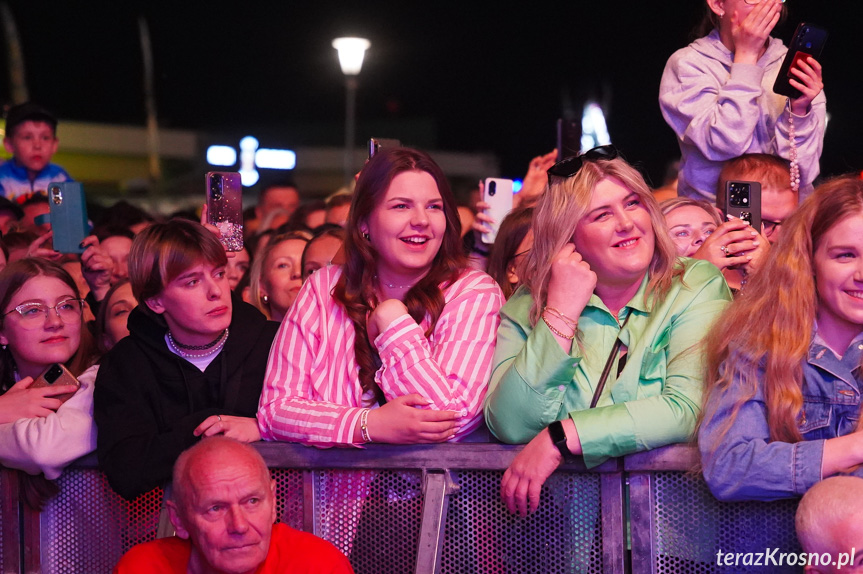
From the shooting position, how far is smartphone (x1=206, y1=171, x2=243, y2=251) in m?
3.89

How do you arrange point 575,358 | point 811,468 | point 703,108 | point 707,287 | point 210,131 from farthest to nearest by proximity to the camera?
point 210,131, point 703,108, point 707,287, point 575,358, point 811,468

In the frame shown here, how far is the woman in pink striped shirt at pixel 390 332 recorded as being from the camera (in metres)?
2.93

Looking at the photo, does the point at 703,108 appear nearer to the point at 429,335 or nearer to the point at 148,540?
the point at 429,335

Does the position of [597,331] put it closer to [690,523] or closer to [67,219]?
[690,523]

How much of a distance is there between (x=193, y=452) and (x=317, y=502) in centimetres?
39

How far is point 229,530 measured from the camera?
9.18ft

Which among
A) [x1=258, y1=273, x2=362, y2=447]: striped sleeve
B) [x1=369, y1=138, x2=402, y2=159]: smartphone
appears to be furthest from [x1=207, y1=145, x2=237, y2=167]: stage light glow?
[x1=258, y1=273, x2=362, y2=447]: striped sleeve

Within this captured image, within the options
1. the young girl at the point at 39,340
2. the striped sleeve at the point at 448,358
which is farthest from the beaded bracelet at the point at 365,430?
the young girl at the point at 39,340

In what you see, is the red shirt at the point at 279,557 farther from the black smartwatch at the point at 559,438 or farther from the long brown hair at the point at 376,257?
the black smartwatch at the point at 559,438

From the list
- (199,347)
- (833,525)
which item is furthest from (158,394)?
(833,525)

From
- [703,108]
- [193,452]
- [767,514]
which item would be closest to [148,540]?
[193,452]

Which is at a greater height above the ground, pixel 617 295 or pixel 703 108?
pixel 703 108

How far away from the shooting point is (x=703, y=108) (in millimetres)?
4035

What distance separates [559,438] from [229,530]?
0.95 metres
